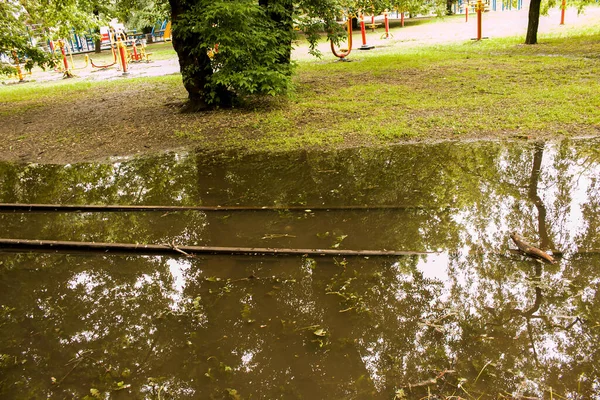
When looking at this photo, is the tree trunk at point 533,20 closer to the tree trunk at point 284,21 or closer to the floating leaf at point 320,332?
the tree trunk at point 284,21

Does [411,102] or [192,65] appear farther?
[192,65]

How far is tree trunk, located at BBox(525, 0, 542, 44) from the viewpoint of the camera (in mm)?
15013

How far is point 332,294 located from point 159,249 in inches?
74.3

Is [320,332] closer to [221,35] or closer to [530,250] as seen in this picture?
[530,250]

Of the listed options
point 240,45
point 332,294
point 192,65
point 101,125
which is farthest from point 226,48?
point 332,294

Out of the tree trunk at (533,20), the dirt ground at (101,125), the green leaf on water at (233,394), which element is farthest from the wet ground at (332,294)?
the tree trunk at (533,20)

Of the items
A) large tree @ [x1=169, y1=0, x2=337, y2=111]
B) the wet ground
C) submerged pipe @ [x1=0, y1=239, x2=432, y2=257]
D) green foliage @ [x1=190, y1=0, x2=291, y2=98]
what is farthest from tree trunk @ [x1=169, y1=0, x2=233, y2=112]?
submerged pipe @ [x1=0, y1=239, x2=432, y2=257]

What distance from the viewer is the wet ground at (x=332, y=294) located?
3092mm

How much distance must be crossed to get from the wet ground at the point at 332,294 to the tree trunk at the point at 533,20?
10547 mm

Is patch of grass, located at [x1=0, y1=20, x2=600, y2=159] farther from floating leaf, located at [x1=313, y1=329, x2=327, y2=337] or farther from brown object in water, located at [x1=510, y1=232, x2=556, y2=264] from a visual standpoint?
floating leaf, located at [x1=313, y1=329, x2=327, y2=337]

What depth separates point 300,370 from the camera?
3146 mm

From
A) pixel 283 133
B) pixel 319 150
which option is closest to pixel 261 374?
pixel 319 150

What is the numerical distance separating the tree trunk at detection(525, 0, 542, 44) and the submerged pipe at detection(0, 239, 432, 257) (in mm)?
13817

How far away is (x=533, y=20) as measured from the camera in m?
15.4
